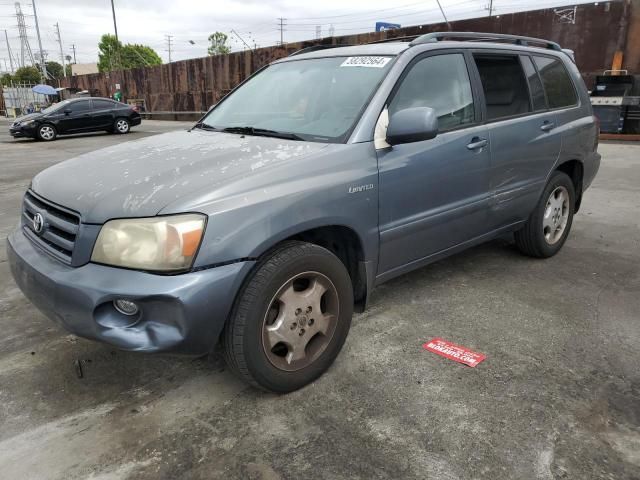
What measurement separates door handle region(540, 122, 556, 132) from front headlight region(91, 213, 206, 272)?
296cm

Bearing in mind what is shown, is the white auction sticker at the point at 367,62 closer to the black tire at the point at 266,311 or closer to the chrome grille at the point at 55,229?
the black tire at the point at 266,311

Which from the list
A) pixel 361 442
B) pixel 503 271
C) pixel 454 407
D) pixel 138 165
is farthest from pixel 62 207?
pixel 503 271

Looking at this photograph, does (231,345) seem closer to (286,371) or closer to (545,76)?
(286,371)

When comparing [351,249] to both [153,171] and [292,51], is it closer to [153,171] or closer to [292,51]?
[153,171]

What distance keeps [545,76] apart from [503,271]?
1.61m

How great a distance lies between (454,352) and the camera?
284 centimetres

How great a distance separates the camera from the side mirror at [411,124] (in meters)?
2.59

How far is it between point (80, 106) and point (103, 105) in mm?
765

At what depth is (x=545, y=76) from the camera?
404cm

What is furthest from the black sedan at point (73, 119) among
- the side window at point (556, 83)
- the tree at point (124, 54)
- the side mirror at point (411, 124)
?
the tree at point (124, 54)

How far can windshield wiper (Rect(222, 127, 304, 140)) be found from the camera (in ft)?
9.15

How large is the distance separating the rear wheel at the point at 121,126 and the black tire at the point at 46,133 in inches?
77.2

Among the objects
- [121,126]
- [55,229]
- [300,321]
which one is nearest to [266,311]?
[300,321]

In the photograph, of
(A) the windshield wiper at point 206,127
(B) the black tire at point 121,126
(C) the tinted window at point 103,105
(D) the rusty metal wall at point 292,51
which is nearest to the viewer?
(A) the windshield wiper at point 206,127
